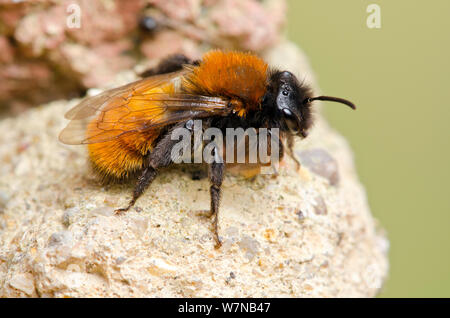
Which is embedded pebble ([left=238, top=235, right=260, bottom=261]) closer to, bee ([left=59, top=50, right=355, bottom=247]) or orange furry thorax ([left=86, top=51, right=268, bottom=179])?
bee ([left=59, top=50, right=355, bottom=247])

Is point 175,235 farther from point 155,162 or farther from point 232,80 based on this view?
point 232,80

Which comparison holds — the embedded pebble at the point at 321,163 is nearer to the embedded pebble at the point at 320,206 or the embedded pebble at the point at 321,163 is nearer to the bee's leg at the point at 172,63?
the embedded pebble at the point at 320,206

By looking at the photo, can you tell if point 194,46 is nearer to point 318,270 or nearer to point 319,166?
point 319,166

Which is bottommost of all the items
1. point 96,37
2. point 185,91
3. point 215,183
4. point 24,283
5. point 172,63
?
point 24,283

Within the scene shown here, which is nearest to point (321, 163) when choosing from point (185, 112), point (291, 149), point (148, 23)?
point (291, 149)

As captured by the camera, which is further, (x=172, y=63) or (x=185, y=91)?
(x=172, y=63)

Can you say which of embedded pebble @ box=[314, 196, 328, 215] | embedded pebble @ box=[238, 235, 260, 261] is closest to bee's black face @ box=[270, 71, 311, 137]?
embedded pebble @ box=[314, 196, 328, 215]
